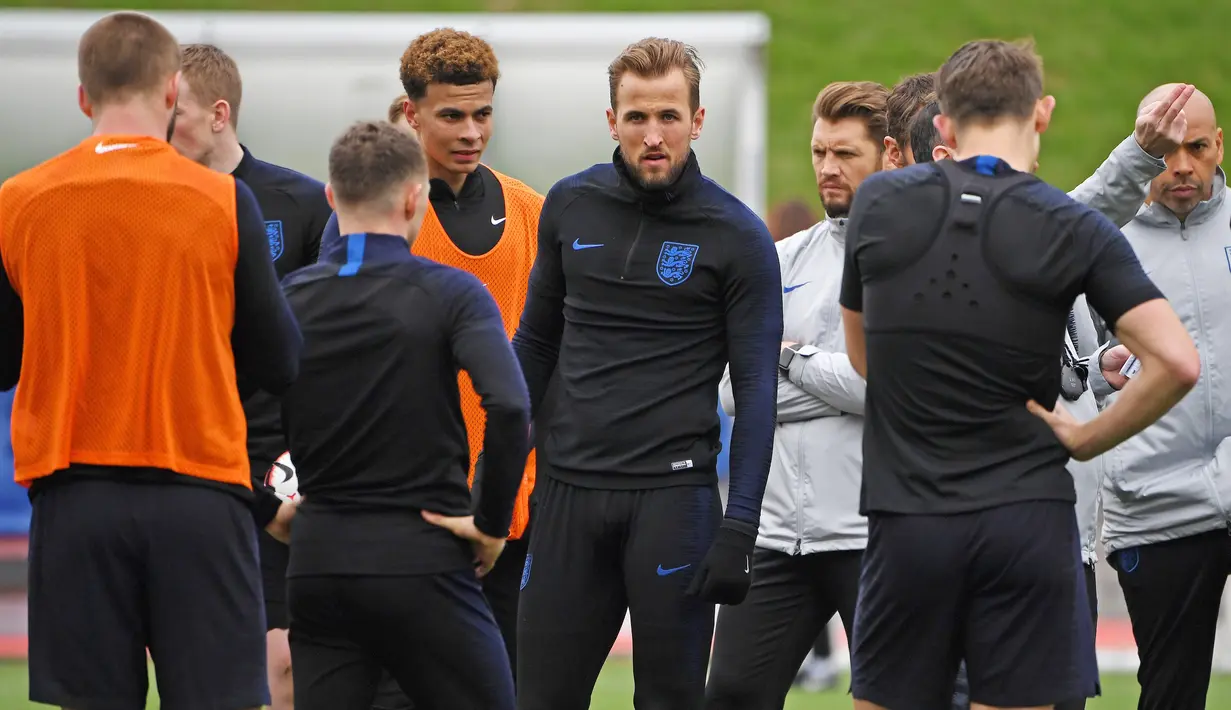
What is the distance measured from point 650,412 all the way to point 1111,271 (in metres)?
1.38

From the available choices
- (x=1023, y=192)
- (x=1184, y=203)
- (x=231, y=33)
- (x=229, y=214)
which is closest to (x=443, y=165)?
(x=229, y=214)

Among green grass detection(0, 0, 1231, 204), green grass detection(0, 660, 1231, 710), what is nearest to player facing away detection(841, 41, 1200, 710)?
green grass detection(0, 660, 1231, 710)

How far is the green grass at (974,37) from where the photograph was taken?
1983 centimetres

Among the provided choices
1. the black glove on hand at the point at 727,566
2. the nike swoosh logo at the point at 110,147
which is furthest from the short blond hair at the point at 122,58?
the black glove on hand at the point at 727,566

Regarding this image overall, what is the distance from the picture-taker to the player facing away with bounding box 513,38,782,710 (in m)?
4.62

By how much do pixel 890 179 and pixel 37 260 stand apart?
6.78 ft

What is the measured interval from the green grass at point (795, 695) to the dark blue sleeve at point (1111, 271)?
15.7 ft

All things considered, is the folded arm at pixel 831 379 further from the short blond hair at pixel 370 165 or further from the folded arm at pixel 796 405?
the short blond hair at pixel 370 165

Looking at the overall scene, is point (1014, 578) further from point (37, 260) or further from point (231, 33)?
point (231, 33)

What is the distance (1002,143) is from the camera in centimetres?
409

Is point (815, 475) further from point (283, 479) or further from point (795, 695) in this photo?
point (795, 695)

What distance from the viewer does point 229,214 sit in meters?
3.85

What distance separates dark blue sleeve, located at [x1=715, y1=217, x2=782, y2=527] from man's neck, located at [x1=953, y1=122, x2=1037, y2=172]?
788 millimetres

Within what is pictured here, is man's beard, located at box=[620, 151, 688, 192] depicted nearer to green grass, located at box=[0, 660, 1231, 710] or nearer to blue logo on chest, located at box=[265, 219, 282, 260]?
A: blue logo on chest, located at box=[265, 219, 282, 260]
